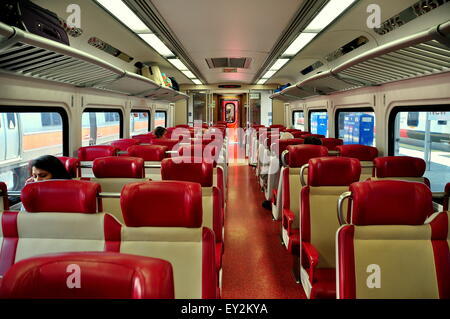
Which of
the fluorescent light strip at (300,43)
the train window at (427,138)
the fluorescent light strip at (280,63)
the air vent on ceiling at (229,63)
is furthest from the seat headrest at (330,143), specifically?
the air vent on ceiling at (229,63)

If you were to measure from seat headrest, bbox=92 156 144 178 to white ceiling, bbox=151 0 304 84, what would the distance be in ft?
6.31

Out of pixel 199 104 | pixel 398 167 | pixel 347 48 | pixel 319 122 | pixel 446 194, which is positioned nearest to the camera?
pixel 446 194

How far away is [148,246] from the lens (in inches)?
71.5

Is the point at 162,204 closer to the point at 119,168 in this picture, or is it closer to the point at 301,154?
the point at 119,168

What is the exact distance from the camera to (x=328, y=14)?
13.0ft

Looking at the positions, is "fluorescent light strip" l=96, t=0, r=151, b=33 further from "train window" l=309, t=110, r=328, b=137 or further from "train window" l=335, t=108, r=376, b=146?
"train window" l=309, t=110, r=328, b=137

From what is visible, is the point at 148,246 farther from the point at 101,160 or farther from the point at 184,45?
the point at 184,45

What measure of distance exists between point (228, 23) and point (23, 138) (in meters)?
3.13

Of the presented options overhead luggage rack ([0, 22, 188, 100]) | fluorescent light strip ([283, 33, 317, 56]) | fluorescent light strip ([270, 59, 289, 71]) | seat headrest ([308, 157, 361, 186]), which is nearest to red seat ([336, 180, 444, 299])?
seat headrest ([308, 157, 361, 186])

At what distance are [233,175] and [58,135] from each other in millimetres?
5472

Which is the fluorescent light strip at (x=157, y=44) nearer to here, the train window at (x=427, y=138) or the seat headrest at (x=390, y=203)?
the train window at (x=427, y=138)

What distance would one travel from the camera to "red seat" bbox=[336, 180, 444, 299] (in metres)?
1.81

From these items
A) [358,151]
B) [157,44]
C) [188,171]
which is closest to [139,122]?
[157,44]
